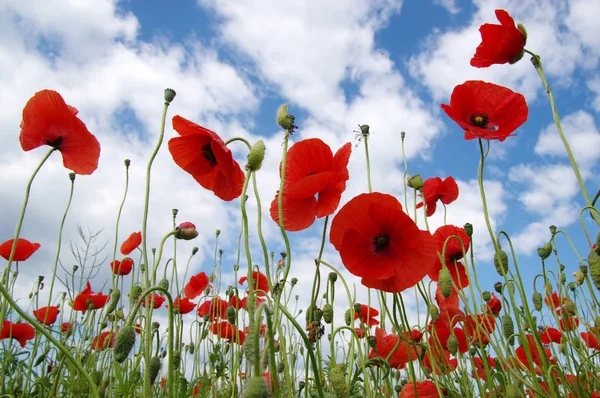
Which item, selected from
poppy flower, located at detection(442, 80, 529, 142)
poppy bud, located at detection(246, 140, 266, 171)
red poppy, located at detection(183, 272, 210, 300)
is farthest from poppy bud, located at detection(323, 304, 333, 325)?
red poppy, located at detection(183, 272, 210, 300)

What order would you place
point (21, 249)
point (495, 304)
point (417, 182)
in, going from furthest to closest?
point (21, 249)
point (495, 304)
point (417, 182)

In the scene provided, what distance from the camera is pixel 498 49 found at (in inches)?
78.0

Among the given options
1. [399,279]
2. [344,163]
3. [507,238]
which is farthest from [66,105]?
[507,238]

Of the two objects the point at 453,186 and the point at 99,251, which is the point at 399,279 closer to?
the point at 453,186

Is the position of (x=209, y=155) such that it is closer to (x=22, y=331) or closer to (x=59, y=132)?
(x=59, y=132)

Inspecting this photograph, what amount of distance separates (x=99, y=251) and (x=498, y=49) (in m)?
4.00

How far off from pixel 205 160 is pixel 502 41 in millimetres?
1344

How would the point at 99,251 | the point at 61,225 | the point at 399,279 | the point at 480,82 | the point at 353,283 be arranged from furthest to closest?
1. the point at 99,251
2. the point at 61,225
3. the point at 353,283
4. the point at 480,82
5. the point at 399,279

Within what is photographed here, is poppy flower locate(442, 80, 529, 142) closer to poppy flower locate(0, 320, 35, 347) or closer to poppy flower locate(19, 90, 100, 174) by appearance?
poppy flower locate(19, 90, 100, 174)

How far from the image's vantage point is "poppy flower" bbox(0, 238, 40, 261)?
11.4 feet

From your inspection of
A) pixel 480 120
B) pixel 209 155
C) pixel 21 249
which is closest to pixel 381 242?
pixel 209 155

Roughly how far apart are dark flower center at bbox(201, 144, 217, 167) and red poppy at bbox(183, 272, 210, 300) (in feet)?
8.41

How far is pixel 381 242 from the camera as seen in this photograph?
166cm

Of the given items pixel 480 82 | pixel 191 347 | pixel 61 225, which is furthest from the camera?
pixel 191 347
